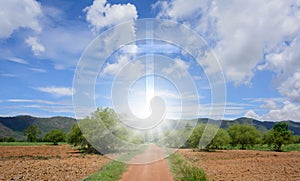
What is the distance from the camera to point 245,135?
91.9 metres

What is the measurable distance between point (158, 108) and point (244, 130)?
8114 cm

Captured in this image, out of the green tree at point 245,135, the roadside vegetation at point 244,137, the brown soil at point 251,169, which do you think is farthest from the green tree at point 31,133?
the brown soil at point 251,169

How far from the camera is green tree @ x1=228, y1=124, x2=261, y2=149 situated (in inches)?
3593

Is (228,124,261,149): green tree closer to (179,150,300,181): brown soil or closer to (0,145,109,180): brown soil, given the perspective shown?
(179,150,300,181): brown soil

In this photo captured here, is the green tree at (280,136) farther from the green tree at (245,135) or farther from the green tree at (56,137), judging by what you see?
the green tree at (56,137)

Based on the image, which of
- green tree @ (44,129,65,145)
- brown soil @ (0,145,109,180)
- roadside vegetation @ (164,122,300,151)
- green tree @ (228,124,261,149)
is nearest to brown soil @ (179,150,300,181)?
brown soil @ (0,145,109,180)

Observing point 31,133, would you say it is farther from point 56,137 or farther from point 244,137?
point 244,137

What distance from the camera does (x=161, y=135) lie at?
93.5ft

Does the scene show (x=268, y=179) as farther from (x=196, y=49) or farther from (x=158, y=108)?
(x=196, y=49)

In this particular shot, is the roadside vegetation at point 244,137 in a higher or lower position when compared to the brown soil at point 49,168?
higher

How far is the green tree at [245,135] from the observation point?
91.2 m

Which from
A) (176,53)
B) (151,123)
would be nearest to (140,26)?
(176,53)

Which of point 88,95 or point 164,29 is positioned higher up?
point 164,29

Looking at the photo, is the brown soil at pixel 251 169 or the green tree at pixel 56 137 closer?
the brown soil at pixel 251 169
